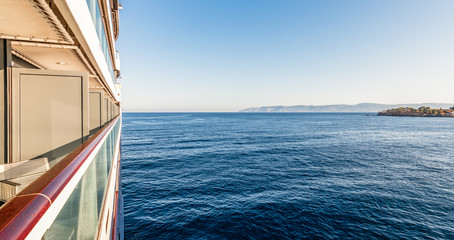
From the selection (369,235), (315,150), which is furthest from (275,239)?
(315,150)

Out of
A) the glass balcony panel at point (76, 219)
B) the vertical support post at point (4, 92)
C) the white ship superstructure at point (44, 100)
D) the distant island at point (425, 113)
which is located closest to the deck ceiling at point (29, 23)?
the white ship superstructure at point (44, 100)

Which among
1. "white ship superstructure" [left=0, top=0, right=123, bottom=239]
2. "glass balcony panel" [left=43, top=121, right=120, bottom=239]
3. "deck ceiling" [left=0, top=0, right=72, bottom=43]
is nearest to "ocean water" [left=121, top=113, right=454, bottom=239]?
"white ship superstructure" [left=0, top=0, right=123, bottom=239]

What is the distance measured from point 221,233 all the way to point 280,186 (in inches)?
299

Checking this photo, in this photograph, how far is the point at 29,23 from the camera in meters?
3.33

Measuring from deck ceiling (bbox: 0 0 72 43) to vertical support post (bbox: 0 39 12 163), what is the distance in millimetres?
297

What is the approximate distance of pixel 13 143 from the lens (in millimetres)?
4070

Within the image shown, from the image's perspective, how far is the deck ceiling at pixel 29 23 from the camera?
276 centimetres

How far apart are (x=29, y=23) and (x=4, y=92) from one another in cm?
159

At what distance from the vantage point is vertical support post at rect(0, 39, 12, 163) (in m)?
3.89

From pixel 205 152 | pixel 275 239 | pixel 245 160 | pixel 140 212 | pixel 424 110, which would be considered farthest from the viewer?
pixel 424 110

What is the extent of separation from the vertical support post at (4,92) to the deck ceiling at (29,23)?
0.97 ft

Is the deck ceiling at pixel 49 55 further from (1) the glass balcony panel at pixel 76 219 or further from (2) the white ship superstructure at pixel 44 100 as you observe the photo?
(1) the glass balcony panel at pixel 76 219

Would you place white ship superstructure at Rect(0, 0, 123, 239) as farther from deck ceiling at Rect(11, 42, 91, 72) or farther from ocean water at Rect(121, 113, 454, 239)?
ocean water at Rect(121, 113, 454, 239)

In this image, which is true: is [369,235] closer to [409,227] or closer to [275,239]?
[409,227]
